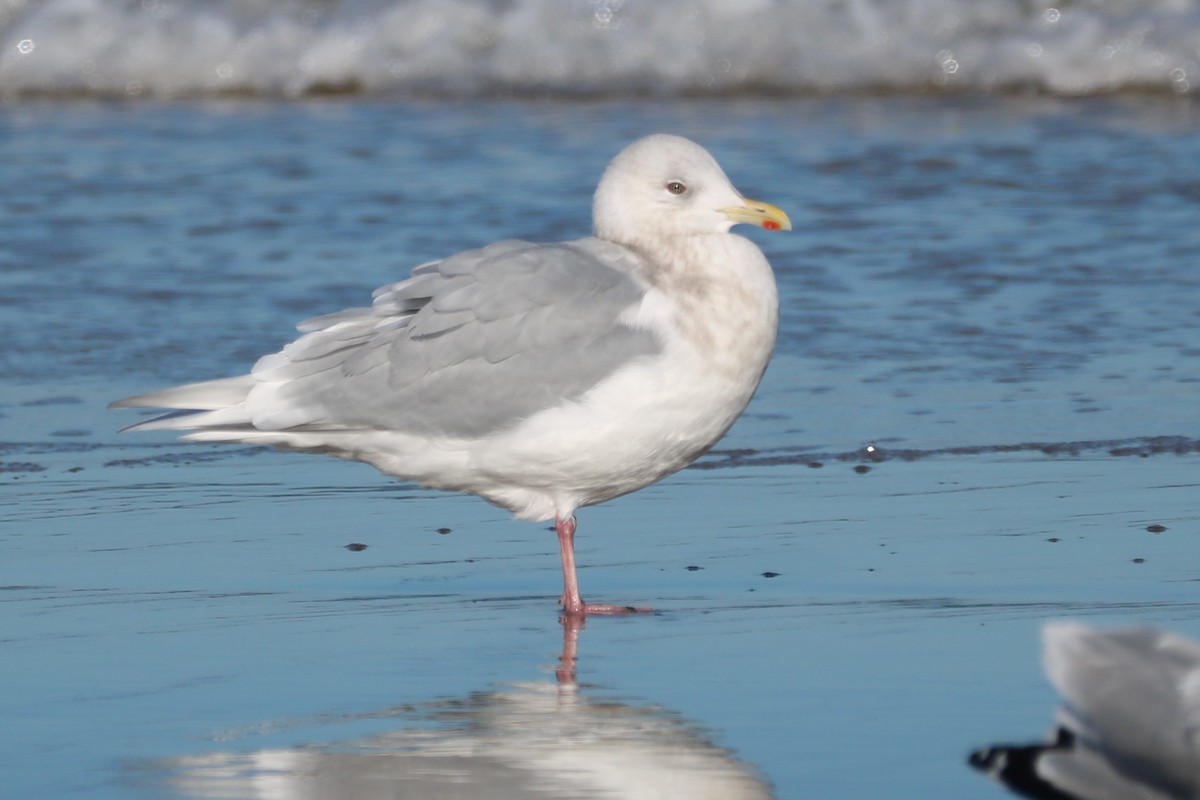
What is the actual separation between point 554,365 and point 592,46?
30.4 feet

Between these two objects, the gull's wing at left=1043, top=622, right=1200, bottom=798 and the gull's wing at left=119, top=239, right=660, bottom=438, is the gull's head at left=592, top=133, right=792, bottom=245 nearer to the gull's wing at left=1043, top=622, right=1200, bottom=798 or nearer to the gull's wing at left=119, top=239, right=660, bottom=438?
the gull's wing at left=119, top=239, right=660, bottom=438

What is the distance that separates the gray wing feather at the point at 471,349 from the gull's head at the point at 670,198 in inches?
4.2

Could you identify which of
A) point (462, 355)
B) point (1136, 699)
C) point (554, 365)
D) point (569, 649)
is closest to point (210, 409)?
point (462, 355)

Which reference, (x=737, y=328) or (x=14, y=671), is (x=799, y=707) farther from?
(x=14, y=671)

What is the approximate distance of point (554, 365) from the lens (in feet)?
16.1

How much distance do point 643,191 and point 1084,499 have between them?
4.66ft

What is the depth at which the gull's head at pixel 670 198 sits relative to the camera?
516 centimetres

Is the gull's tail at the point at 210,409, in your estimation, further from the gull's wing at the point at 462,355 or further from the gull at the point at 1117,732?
the gull at the point at 1117,732

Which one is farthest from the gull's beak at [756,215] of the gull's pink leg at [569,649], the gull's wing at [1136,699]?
the gull's wing at [1136,699]

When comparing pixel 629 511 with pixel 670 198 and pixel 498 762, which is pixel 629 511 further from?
pixel 498 762

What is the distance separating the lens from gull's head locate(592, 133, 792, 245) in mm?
5156

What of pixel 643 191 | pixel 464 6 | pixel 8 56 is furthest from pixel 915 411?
pixel 8 56

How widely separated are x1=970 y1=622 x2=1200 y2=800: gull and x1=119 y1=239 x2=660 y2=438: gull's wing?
209cm

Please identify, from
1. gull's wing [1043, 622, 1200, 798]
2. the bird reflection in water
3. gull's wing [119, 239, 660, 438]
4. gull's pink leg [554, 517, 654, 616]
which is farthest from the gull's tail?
gull's wing [1043, 622, 1200, 798]
